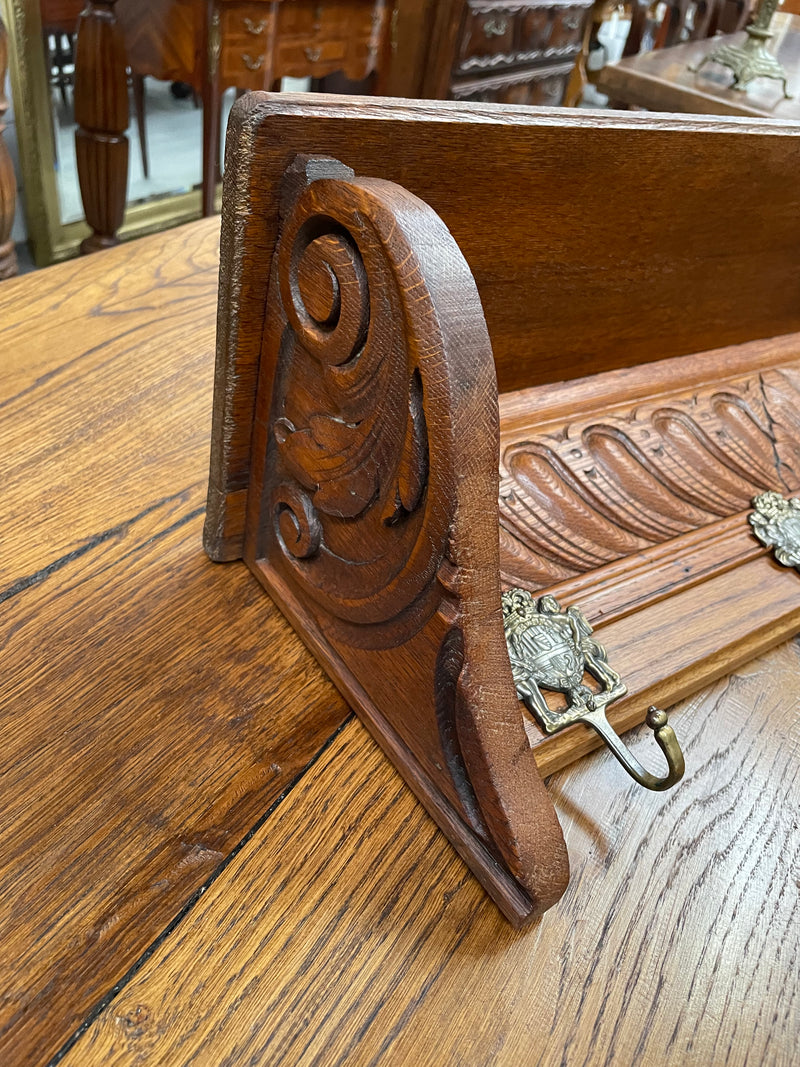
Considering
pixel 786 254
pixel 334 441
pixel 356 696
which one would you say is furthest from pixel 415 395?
pixel 786 254

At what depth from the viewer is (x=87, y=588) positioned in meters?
0.58

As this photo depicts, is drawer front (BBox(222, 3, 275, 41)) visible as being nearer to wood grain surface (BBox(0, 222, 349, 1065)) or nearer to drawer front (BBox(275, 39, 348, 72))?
drawer front (BBox(275, 39, 348, 72))

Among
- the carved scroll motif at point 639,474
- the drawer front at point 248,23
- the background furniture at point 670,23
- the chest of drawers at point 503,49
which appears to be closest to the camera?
the carved scroll motif at point 639,474

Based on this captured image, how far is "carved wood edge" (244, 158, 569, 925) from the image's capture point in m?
0.39

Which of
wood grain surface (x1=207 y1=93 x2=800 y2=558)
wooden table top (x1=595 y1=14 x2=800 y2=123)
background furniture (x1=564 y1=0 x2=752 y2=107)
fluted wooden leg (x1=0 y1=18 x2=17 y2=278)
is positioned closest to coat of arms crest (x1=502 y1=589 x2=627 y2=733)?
wood grain surface (x1=207 y1=93 x2=800 y2=558)

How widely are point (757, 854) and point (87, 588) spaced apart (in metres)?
0.49

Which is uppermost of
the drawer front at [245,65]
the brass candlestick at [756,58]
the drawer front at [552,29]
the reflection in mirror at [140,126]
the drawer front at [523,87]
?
the brass candlestick at [756,58]

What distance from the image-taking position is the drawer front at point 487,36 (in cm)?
185

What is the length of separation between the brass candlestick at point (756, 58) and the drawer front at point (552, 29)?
61cm

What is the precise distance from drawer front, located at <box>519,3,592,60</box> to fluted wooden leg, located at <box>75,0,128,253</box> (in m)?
1.26

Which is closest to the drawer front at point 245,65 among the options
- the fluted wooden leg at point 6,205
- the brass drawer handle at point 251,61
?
the brass drawer handle at point 251,61

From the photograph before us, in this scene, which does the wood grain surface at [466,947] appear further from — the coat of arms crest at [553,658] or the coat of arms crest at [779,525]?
the coat of arms crest at [779,525]

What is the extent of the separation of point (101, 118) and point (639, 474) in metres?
1.06

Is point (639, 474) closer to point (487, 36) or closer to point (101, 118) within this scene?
point (101, 118)
